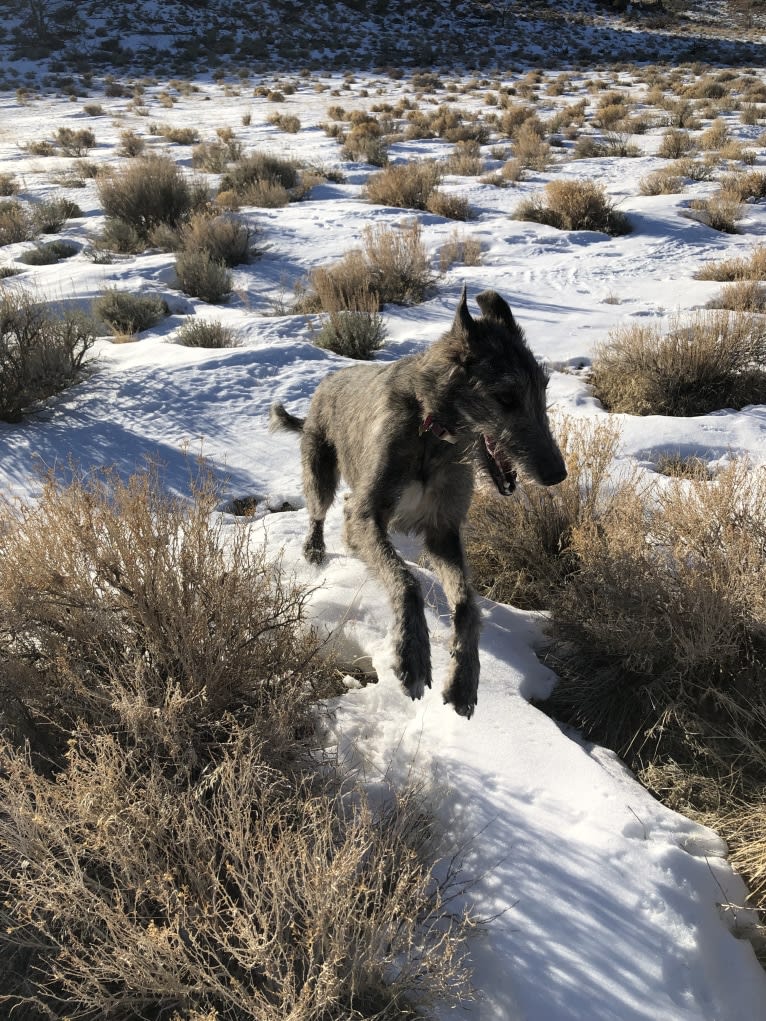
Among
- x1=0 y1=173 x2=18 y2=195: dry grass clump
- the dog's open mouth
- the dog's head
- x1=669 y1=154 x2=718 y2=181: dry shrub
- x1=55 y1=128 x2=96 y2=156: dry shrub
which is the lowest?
the dog's open mouth

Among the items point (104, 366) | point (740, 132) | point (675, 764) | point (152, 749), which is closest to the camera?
point (152, 749)

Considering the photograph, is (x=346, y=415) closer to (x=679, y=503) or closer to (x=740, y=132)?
(x=679, y=503)

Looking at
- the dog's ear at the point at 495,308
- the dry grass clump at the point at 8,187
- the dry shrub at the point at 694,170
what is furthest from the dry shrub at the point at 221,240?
the dry shrub at the point at 694,170

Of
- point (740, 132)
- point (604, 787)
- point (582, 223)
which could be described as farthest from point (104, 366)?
point (740, 132)

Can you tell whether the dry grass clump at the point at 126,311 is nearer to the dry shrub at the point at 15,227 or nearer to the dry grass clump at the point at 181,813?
the dry shrub at the point at 15,227

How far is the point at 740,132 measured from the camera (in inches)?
680

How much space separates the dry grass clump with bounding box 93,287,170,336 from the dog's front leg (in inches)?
240

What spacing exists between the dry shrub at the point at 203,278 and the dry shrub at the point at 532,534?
6.32 metres

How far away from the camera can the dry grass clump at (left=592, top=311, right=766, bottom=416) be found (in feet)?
20.2

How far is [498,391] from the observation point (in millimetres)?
2932

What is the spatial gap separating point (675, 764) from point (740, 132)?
1991 centimetres

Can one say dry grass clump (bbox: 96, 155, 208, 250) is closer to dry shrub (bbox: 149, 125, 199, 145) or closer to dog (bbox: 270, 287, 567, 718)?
dry shrub (bbox: 149, 125, 199, 145)

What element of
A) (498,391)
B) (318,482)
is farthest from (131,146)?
(498,391)

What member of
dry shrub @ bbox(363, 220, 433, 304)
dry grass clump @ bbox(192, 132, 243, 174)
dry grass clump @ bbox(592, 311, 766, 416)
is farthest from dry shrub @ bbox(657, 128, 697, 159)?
dry grass clump @ bbox(592, 311, 766, 416)
